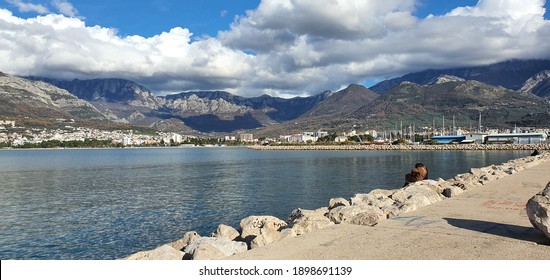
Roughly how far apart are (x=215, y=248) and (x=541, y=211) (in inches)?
262

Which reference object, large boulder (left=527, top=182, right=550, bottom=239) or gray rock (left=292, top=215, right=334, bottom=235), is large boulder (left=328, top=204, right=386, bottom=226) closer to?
gray rock (left=292, top=215, right=334, bottom=235)

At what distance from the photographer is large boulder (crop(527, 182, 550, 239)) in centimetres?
827

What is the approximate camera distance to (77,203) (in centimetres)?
2917

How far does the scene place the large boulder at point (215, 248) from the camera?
29.0 feet

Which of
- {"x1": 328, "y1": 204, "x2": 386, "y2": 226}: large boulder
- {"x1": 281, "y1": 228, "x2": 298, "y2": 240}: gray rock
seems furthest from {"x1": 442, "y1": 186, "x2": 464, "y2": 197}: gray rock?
{"x1": 281, "y1": 228, "x2": 298, "y2": 240}: gray rock

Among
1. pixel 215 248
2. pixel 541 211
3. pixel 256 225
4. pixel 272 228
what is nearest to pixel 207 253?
pixel 215 248

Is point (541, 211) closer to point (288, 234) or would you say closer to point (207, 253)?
point (288, 234)

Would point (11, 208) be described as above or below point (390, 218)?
below

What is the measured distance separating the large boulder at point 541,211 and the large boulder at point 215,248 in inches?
241

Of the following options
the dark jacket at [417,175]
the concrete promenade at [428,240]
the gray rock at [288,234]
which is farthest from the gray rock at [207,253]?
the dark jacket at [417,175]

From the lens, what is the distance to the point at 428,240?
916 centimetres
